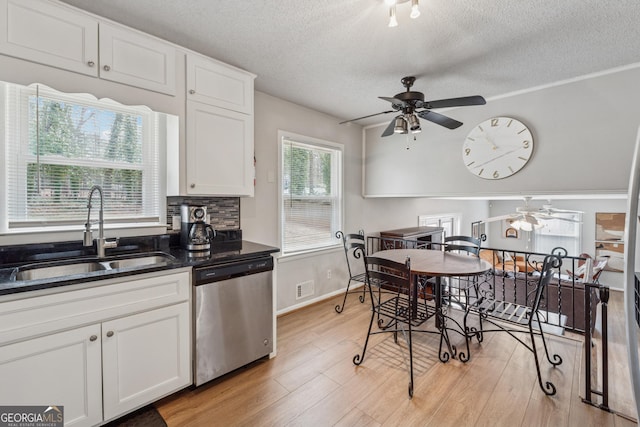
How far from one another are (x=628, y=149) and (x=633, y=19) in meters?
1.15

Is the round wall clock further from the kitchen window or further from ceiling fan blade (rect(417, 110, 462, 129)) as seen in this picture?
the kitchen window

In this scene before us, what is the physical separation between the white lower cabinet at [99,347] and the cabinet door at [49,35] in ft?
4.31

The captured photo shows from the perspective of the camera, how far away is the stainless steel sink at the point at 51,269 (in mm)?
1669

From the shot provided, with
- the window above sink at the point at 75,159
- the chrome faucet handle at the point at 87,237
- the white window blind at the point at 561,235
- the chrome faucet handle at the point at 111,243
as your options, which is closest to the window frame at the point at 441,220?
the white window blind at the point at 561,235

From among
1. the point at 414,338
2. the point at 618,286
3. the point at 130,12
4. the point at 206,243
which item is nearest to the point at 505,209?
the point at 618,286

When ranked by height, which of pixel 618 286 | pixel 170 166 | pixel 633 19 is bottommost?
pixel 618 286

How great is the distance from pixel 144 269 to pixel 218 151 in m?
1.10

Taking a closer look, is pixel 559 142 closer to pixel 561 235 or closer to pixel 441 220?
pixel 441 220

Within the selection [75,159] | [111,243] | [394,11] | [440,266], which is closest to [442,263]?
[440,266]

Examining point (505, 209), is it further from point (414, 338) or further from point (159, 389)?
point (159, 389)

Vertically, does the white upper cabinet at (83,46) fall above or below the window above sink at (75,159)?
above

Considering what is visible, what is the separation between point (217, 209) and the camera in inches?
108

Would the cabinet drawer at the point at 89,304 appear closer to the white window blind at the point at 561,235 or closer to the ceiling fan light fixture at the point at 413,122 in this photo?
the ceiling fan light fixture at the point at 413,122

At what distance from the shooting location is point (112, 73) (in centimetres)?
185
